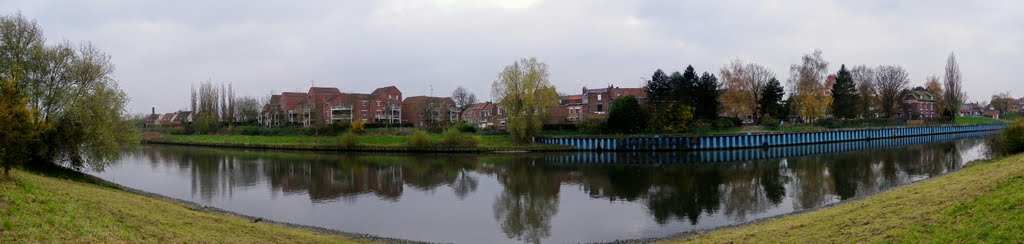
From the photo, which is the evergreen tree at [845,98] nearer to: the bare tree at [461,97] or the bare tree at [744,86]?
the bare tree at [744,86]

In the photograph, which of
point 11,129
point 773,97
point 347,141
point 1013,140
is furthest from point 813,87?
point 11,129

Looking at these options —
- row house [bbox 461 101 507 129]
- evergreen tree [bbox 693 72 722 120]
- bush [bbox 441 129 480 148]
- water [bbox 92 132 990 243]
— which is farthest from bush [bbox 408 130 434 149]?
evergreen tree [bbox 693 72 722 120]

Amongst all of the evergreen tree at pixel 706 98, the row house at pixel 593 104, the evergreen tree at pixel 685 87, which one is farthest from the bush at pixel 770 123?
the row house at pixel 593 104

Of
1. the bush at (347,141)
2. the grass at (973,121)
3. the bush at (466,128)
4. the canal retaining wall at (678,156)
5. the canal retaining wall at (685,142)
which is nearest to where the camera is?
the canal retaining wall at (678,156)

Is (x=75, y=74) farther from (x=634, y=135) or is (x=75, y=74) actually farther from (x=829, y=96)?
(x=829, y=96)

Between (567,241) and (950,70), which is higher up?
(950,70)

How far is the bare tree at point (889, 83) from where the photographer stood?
76.0 metres

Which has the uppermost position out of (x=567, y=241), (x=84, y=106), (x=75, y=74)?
(x=75, y=74)

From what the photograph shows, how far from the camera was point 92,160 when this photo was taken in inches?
999

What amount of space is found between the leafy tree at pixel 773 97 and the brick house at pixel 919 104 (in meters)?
37.9

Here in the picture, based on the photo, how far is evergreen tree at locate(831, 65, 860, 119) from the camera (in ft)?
228

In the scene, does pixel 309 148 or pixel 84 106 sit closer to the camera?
pixel 84 106

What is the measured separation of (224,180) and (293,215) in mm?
15396

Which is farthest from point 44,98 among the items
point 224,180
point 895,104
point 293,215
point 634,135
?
point 895,104
